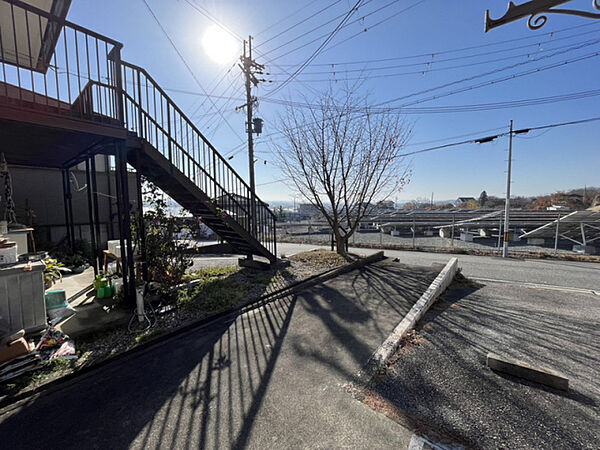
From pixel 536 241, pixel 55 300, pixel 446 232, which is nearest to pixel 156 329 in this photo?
pixel 55 300

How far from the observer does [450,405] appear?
202 centimetres

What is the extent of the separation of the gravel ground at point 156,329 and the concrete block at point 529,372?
3.28 m

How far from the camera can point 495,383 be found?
2.28m

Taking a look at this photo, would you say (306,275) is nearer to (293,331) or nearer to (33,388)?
(293,331)

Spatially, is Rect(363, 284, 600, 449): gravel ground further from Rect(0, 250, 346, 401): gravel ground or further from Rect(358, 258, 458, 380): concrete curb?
Rect(0, 250, 346, 401): gravel ground

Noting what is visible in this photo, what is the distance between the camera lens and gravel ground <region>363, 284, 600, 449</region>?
1.78 metres

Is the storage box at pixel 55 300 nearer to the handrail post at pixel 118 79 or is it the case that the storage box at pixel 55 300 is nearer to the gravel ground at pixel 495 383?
the handrail post at pixel 118 79

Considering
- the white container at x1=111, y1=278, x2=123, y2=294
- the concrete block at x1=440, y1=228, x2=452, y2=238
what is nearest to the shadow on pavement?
the white container at x1=111, y1=278, x2=123, y2=294

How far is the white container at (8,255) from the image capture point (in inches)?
107

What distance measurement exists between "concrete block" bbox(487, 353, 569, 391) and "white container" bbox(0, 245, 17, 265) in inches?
203

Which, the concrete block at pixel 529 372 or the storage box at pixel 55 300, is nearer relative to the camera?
the concrete block at pixel 529 372

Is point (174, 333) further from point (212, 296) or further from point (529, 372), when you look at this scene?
point (529, 372)

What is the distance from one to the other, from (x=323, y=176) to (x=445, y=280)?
451 cm

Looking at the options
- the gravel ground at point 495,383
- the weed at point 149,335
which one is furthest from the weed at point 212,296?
the gravel ground at point 495,383
